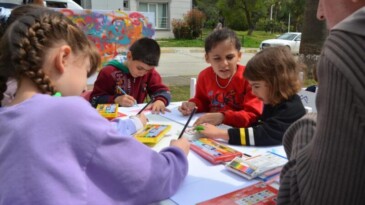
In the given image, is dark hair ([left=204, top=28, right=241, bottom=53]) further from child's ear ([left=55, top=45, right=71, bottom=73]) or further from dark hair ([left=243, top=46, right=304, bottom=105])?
child's ear ([left=55, top=45, right=71, bottom=73])

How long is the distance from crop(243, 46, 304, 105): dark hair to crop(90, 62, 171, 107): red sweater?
0.86 meters

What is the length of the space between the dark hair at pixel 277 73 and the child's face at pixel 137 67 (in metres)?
0.92

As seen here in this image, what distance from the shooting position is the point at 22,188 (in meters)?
0.75

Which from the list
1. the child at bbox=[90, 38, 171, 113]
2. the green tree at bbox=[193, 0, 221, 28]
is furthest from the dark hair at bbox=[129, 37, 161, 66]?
the green tree at bbox=[193, 0, 221, 28]

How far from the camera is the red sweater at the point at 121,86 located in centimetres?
235

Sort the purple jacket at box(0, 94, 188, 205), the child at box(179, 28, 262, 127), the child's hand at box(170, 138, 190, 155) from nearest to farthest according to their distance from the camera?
the purple jacket at box(0, 94, 188, 205), the child's hand at box(170, 138, 190, 155), the child at box(179, 28, 262, 127)

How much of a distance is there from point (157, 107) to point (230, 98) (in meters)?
0.46

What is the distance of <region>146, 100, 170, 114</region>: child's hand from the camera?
207 centimetres

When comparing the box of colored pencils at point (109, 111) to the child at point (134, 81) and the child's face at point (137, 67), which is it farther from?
the child's face at point (137, 67)

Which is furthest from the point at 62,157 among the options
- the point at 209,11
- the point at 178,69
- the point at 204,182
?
the point at 209,11

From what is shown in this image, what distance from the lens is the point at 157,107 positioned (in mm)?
2086

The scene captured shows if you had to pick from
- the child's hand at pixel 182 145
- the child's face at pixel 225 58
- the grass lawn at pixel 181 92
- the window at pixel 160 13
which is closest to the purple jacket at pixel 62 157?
the child's hand at pixel 182 145

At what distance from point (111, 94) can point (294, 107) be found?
1374 mm

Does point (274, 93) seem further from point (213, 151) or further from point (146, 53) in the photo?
point (146, 53)
